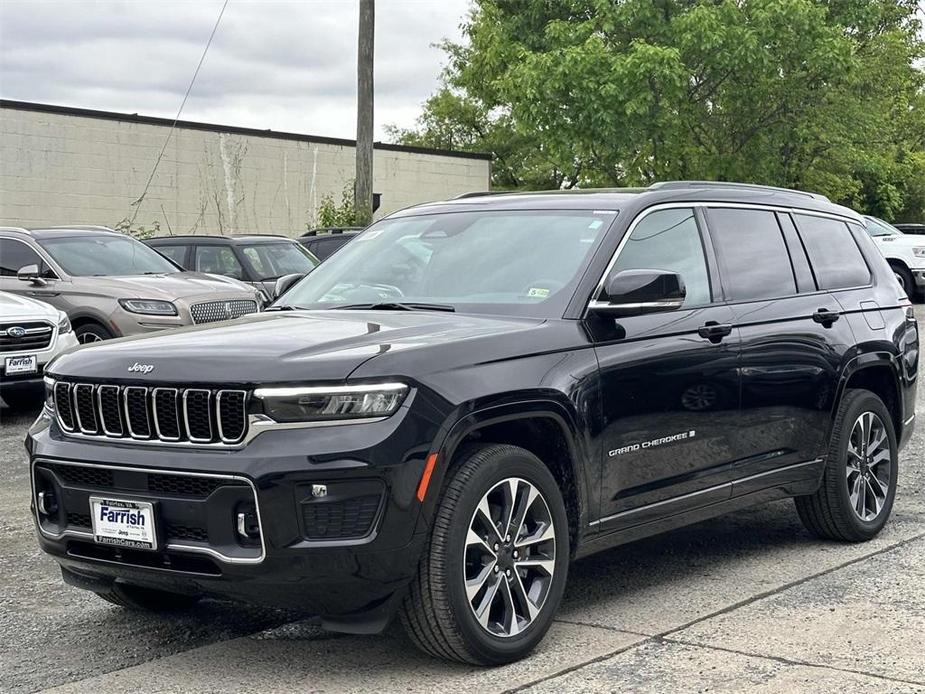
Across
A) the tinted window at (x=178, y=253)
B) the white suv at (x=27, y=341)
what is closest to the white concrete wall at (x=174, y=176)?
the tinted window at (x=178, y=253)

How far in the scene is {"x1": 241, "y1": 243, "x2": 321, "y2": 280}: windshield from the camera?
18.0 m

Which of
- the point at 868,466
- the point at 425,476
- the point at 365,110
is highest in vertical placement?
the point at 365,110

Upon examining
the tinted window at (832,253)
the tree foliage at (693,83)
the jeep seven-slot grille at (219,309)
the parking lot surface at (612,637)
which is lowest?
the parking lot surface at (612,637)

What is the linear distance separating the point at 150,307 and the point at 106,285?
A: 60 cm

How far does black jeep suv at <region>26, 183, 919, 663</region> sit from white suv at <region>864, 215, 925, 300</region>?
71.6 ft

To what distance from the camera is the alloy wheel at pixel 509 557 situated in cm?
489

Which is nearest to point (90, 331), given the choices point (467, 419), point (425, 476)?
point (467, 419)

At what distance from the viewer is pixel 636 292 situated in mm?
5531

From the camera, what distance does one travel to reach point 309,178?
34812mm

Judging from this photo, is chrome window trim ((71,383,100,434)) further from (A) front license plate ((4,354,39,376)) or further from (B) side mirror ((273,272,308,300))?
(A) front license plate ((4,354,39,376))

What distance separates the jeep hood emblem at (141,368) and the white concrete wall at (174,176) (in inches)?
990

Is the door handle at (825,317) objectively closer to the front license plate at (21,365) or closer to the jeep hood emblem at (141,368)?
the jeep hood emblem at (141,368)

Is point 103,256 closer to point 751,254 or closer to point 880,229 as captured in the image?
point 751,254

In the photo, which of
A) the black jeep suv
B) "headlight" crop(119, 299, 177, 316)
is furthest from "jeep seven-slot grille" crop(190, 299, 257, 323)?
the black jeep suv
